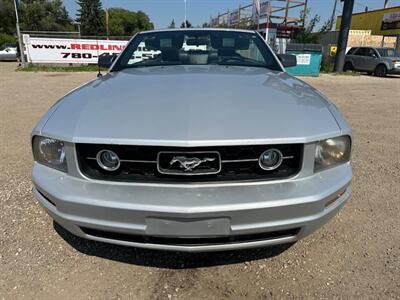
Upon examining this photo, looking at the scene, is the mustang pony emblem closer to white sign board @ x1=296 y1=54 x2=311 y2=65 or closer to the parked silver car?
white sign board @ x1=296 y1=54 x2=311 y2=65

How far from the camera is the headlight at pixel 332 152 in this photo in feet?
6.05

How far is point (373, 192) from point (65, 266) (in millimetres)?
2894

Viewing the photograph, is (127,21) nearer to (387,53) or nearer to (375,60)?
(375,60)

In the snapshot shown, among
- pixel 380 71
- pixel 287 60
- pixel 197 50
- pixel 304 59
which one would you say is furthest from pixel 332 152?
pixel 380 71

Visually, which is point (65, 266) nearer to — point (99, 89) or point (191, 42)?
point (99, 89)

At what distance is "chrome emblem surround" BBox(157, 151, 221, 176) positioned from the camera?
5.49 feet

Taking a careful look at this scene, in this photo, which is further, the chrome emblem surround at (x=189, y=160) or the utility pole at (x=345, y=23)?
the utility pole at (x=345, y=23)

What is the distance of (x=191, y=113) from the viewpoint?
178 centimetres

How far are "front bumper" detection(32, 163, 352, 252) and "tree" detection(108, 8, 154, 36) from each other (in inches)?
2852

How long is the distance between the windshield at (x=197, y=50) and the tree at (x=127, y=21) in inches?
2769

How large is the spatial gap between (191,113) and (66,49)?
59.8 feet

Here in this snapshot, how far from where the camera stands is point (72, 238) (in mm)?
2426

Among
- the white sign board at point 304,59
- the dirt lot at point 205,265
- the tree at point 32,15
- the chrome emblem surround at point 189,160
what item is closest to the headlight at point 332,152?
the chrome emblem surround at point 189,160

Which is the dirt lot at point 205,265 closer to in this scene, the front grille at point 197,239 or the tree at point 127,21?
the front grille at point 197,239
